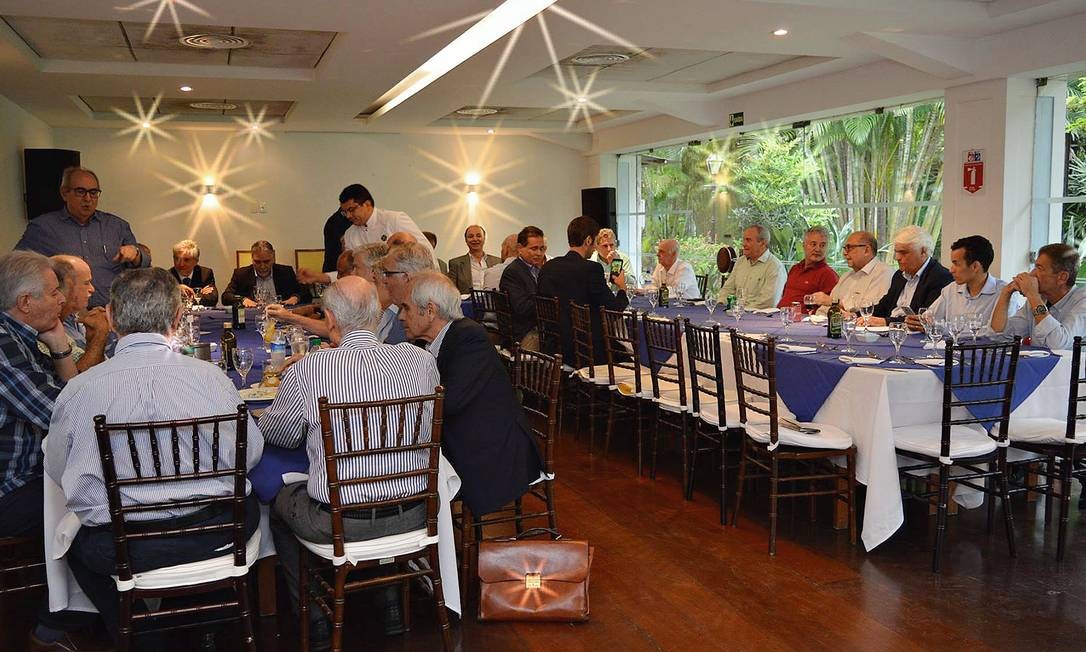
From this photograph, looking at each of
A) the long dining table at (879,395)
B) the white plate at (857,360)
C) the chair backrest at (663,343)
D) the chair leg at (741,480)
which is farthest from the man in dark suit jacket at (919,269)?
the chair leg at (741,480)

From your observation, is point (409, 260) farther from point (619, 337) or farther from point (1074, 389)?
point (1074, 389)

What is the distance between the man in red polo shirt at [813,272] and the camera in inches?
302

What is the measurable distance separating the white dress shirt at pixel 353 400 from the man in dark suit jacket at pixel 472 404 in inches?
12.6

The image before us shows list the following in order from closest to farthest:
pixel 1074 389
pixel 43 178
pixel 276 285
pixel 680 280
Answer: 1. pixel 1074 389
2. pixel 276 285
3. pixel 680 280
4. pixel 43 178

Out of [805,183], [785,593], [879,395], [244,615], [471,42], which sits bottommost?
[785,593]

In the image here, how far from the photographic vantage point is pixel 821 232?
25.3 feet

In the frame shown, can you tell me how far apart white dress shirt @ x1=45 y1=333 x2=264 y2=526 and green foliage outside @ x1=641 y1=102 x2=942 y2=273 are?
8043mm

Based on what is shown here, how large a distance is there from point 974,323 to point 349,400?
138 inches

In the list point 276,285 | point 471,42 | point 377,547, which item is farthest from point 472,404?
point 276,285

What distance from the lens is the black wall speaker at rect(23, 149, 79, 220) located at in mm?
10086

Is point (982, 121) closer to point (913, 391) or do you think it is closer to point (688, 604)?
point (913, 391)

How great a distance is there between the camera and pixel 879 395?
423cm

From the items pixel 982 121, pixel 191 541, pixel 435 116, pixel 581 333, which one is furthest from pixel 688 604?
pixel 435 116

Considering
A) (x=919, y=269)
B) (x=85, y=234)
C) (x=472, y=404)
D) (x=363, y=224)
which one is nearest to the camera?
(x=472, y=404)
